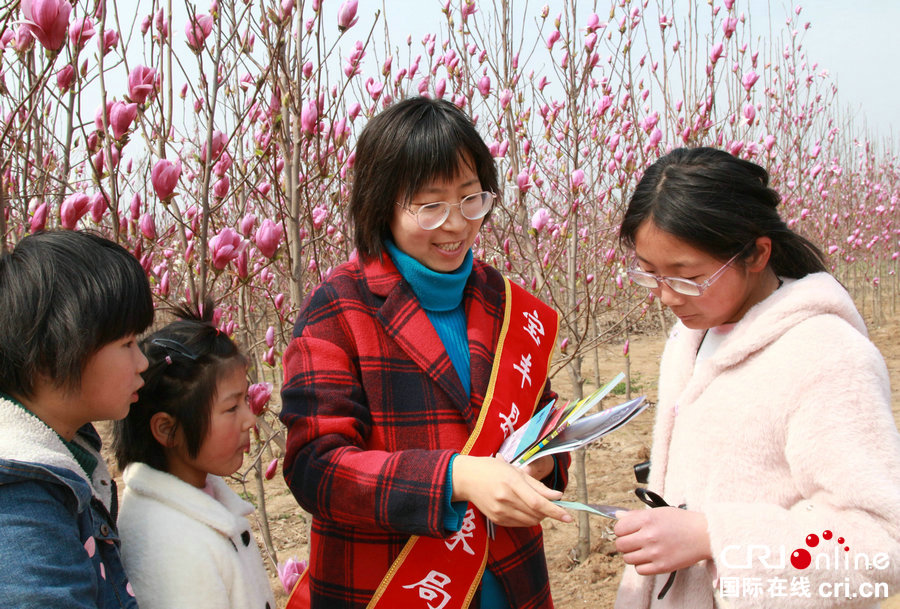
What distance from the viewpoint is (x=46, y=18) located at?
4.26 ft

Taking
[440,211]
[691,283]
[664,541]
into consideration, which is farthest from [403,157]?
[664,541]

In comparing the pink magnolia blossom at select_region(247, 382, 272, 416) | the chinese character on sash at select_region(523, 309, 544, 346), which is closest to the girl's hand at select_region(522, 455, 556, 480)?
the chinese character on sash at select_region(523, 309, 544, 346)

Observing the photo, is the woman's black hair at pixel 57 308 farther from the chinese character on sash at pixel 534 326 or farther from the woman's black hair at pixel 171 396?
the chinese character on sash at pixel 534 326

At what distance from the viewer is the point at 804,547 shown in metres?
1.04

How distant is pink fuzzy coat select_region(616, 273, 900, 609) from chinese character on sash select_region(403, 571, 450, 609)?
39 centimetres

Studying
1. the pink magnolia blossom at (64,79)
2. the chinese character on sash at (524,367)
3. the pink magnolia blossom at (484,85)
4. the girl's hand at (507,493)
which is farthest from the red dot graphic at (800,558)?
the pink magnolia blossom at (484,85)

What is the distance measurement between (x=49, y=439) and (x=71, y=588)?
217 millimetres

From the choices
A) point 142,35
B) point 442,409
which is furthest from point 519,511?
point 142,35

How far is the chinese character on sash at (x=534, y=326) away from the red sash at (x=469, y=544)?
Answer: 38 mm

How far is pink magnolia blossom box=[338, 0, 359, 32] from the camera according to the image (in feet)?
6.42

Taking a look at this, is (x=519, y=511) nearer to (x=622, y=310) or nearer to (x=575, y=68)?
(x=575, y=68)

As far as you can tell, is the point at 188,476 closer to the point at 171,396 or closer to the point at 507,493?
the point at 171,396

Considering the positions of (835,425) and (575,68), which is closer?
(835,425)

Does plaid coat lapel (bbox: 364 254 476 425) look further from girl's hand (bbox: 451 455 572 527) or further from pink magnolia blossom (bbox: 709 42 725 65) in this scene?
pink magnolia blossom (bbox: 709 42 725 65)
